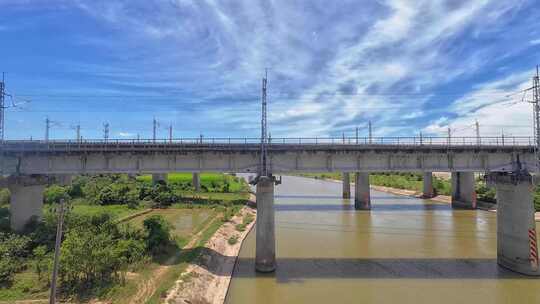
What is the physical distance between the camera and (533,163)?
26406mm

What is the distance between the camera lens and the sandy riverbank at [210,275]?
17.4 m

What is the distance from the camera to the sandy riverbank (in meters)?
17.4

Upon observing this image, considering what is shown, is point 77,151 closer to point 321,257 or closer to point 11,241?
point 11,241

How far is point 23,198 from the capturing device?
85.1 ft

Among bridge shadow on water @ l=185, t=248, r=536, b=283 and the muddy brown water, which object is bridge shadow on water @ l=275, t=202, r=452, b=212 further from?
bridge shadow on water @ l=185, t=248, r=536, b=283

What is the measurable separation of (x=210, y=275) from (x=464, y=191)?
52.8m

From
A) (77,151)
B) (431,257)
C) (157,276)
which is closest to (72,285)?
(157,276)

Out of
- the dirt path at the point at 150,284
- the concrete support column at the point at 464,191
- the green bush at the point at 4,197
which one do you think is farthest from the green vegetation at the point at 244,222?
Answer: the concrete support column at the point at 464,191

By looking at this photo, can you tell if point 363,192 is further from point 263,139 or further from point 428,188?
point 263,139

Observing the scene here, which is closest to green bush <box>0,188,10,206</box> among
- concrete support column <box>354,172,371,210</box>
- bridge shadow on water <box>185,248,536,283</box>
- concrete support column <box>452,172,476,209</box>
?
bridge shadow on water <box>185,248,536,283</box>

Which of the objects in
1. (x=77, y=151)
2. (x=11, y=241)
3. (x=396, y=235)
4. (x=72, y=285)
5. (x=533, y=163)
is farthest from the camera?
(x=396, y=235)

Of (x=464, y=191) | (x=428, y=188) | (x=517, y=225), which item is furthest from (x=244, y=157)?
(x=428, y=188)

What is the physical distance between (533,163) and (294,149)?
2051cm

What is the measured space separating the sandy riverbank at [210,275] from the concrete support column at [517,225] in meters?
21.6
